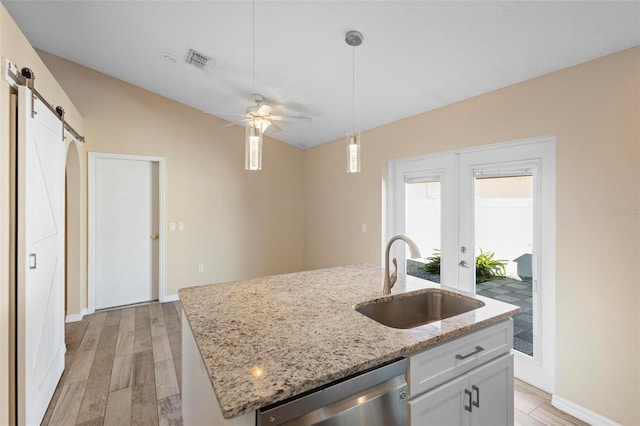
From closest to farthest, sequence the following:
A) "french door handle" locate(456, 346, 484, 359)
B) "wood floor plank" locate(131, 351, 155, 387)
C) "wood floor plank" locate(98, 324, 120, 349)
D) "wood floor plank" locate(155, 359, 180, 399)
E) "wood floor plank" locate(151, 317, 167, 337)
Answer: "french door handle" locate(456, 346, 484, 359), "wood floor plank" locate(155, 359, 180, 399), "wood floor plank" locate(131, 351, 155, 387), "wood floor plank" locate(98, 324, 120, 349), "wood floor plank" locate(151, 317, 167, 337)

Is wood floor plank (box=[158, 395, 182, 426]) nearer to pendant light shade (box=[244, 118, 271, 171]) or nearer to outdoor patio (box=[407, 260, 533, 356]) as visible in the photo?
pendant light shade (box=[244, 118, 271, 171])

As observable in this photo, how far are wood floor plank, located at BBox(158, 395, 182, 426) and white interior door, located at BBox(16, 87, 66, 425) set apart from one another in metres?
0.72

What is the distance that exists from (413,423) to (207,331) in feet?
2.97

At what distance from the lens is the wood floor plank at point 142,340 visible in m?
3.04

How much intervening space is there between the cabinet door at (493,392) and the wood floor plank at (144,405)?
201cm

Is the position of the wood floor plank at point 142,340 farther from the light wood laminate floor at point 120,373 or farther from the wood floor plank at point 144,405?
the wood floor plank at point 144,405

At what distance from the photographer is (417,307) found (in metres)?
1.88

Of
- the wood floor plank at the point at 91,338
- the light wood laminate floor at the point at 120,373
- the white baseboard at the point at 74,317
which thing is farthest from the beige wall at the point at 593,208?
the white baseboard at the point at 74,317

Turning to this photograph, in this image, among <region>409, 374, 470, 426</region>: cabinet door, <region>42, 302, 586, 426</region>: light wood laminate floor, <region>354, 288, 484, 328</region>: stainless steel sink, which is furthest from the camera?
<region>42, 302, 586, 426</region>: light wood laminate floor

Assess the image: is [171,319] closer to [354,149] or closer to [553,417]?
[354,149]

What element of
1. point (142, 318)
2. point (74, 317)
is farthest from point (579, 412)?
point (74, 317)

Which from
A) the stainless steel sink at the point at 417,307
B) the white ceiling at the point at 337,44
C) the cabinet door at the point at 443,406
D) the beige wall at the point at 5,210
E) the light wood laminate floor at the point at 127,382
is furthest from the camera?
the light wood laminate floor at the point at 127,382

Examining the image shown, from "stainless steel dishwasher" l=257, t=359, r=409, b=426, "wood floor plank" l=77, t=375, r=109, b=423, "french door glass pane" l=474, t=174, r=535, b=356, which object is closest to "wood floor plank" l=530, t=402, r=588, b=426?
"french door glass pane" l=474, t=174, r=535, b=356

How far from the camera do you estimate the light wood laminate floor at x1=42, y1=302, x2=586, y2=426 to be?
6.81 feet
